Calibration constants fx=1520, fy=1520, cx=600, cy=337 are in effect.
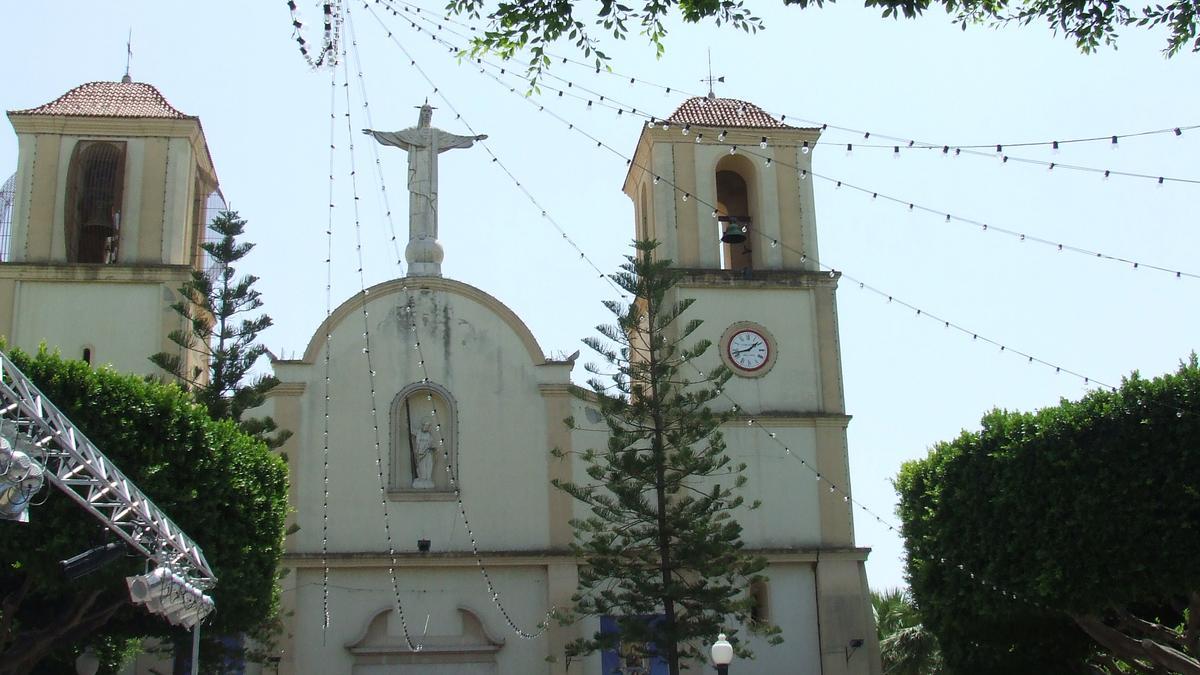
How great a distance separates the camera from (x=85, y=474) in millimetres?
14031

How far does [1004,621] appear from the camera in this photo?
1927cm

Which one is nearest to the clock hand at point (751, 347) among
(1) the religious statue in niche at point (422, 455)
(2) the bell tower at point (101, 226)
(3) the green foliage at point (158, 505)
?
(1) the religious statue in niche at point (422, 455)

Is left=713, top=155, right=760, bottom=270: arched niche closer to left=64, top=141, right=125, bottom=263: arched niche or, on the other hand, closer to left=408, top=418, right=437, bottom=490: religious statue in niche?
left=408, top=418, right=437, bottom=490: religious statue in niche

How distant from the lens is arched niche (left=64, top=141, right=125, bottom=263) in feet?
79.7

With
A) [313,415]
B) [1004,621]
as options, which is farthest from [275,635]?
[1004,621]

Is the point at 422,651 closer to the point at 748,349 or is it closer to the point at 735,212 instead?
the point at 748,349

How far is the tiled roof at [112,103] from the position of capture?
2430cm

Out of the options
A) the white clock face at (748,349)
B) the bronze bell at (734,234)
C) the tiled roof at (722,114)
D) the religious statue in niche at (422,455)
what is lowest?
the religious statue in niche at (422,455)

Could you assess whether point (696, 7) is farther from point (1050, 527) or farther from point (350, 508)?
point (350, 508)

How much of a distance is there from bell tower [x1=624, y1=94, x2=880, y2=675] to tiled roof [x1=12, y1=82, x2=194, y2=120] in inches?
314

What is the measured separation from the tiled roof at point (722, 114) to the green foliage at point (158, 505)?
10.1 meters

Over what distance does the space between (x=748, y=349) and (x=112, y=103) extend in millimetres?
11111

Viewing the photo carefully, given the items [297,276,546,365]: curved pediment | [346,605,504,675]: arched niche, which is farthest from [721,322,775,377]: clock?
[346,605,504,675]: arched niche

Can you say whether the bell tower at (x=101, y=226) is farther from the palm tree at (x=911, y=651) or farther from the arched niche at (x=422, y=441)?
the palm tree at (x=911, y=651)
